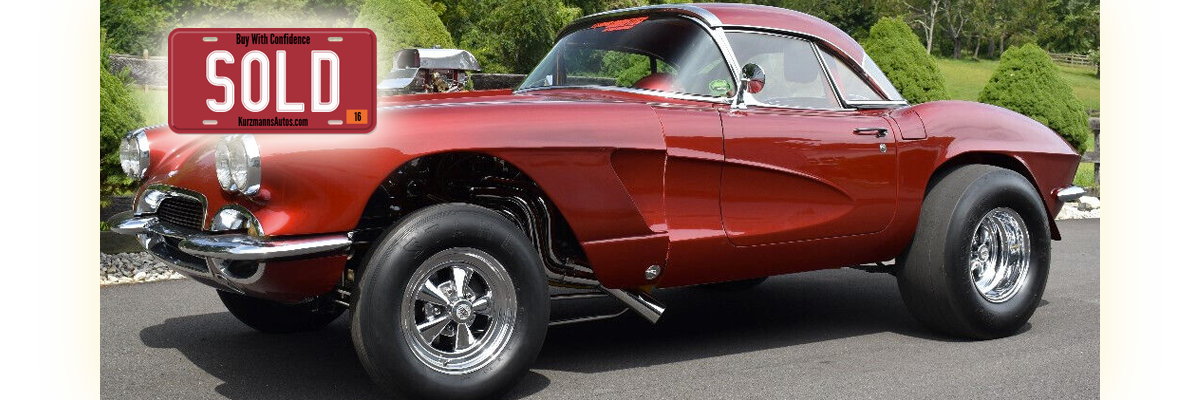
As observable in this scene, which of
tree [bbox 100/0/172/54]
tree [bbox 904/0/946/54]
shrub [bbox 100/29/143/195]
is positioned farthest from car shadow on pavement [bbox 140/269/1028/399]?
tree [bbox 904/0/946/54]

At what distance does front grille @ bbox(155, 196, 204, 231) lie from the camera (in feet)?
14.0

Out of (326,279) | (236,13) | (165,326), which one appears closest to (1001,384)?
(326,279)

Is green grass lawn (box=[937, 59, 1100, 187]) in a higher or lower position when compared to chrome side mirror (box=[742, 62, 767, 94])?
higher

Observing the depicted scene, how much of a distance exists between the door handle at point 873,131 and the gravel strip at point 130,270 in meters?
4.49

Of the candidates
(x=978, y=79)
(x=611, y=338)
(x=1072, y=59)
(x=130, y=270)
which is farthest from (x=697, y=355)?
(x=1072, y=59)

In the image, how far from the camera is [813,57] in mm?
5613

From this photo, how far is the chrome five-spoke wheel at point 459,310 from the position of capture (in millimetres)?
4105

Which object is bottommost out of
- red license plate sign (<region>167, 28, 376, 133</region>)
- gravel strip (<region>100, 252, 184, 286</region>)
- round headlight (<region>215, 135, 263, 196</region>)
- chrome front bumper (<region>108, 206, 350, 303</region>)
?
gravel strip (<region>100, 252, 184, 286</region>)

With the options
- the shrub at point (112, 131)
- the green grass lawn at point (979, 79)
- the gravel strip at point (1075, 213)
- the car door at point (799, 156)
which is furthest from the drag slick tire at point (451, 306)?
the green grass lawn at point (979, 79)

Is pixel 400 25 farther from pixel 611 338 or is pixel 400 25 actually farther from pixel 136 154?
pixel 136 154

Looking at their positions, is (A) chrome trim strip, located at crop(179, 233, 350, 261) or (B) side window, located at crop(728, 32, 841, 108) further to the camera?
(B) side window, located at crop(728, 32, 841, 108)

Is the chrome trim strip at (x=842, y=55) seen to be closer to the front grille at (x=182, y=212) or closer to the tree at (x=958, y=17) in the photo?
the front grille at (x=182, y=212)

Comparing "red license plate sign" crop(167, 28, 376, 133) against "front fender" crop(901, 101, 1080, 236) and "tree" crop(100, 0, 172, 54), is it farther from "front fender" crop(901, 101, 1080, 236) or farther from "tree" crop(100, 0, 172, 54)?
"tree" crop(100, 0, 172, 54)

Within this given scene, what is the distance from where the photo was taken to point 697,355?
16.9ft
